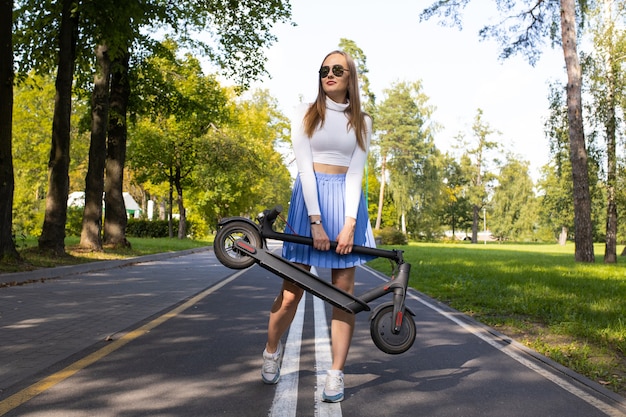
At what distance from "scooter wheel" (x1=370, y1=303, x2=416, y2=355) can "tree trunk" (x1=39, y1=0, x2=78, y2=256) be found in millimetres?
13022

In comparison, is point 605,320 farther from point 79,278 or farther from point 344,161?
point 79,278

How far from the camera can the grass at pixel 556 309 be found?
5250mm

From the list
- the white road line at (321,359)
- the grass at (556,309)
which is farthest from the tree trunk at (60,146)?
the white road line at (321,359)

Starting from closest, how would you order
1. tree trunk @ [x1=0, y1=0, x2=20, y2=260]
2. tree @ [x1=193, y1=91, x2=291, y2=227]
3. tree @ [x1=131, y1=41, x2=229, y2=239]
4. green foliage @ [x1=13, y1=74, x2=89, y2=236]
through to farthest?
tree trunk @ [x1=0, y1=0, x2=20, y2=260]
tree @ [x1=131, y1=41, x2=229, y2=239]
tree @ [x1=193, y1=91, x2=291, y2=227]
green foliage @ [x1=13, y1=74, x2=89, y2=236]

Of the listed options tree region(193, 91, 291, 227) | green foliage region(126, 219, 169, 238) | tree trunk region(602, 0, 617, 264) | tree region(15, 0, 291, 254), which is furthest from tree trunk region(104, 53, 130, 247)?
green foliage region(126, 219, 169, 238)

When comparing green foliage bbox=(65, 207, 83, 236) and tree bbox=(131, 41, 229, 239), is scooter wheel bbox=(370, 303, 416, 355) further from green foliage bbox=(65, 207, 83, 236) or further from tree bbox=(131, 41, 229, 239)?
green foliage bbox=(65, 207, 83, 236)

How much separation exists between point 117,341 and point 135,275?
7837 mm

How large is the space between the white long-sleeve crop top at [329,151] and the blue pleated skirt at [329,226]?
75mm

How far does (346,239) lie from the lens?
11.1 feet

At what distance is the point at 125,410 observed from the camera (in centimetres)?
344

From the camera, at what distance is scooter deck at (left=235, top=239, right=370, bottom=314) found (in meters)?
3.43

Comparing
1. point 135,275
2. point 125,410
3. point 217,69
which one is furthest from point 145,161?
point 125,410

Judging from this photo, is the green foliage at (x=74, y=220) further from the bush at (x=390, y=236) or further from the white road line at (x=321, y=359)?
the white road line at (x=321, y=359)

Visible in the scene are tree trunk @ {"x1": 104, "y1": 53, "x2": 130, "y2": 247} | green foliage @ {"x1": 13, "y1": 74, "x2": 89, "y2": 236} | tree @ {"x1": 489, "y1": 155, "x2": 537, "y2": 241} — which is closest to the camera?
tree trunk @ {"x1": 104, "y1": 53, "x2": 130, "y2": 247}
